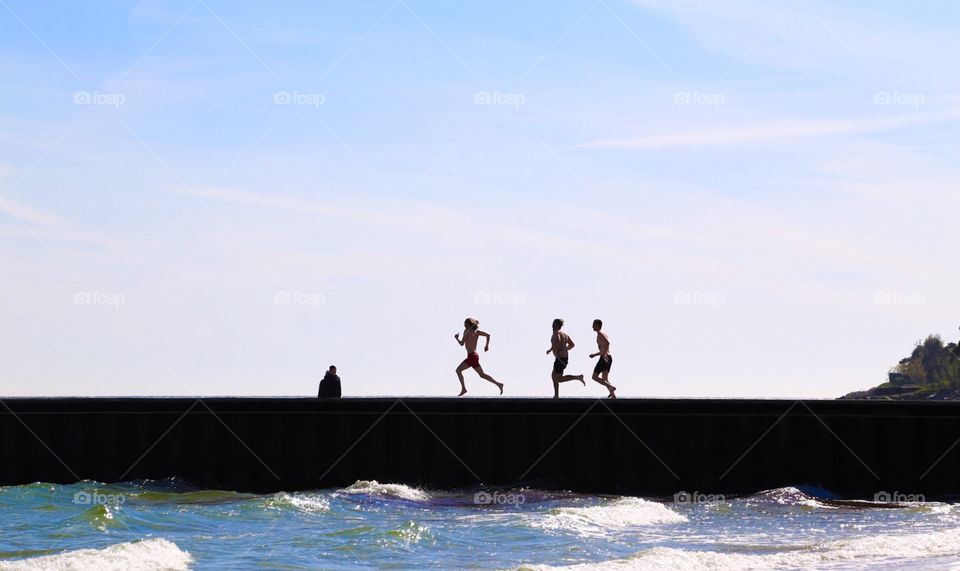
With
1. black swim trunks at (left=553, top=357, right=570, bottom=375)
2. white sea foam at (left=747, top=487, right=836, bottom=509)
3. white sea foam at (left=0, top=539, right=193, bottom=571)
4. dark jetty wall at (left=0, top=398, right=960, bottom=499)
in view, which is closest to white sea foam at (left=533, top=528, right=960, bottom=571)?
white sea foam at (left=747, top=487, right=836, bottom=509)

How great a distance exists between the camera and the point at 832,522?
72.1ft

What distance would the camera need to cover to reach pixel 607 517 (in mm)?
22391

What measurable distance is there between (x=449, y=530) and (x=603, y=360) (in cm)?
578

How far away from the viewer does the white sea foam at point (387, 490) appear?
24938 mm

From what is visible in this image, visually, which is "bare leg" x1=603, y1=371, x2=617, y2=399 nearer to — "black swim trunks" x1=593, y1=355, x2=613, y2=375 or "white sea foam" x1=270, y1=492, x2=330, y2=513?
"black swim trunks" x1=593, y1=355, x2=613, y2=375

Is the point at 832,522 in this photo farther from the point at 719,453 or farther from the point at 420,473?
the point at 420,473

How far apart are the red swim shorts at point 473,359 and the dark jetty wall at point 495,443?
2.41ft

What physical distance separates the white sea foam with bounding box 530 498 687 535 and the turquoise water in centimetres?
4

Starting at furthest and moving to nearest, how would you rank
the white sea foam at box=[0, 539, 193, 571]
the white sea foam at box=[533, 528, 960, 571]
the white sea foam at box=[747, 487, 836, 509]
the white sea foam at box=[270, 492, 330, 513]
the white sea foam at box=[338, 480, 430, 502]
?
the white sea foam at box=[338, 480, 430, 502] → the white sea foam at box=[747, 487, 836, 509] → the white sea foam at box=[270, 492, 330, 513] → the white sea foam at box=[533, 528, 960, 571] → the white sea foam at box=[0, 539, 193, 571]

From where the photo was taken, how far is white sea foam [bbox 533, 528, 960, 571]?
57.9 feet

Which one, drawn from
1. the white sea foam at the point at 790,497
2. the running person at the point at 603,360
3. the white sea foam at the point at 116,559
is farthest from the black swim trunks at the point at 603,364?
the white sea foam at the point at 116,559

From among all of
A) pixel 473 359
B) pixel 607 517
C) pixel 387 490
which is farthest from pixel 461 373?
pixel 607 517

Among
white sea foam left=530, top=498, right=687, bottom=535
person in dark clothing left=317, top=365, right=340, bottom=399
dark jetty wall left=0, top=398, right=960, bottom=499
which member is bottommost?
white sea foam left=530, top=498, right=687, bottom=535

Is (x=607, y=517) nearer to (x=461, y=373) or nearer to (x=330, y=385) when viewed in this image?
(x=461, y=373)
